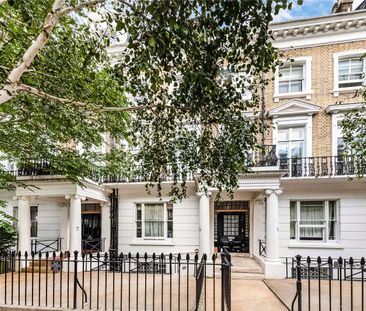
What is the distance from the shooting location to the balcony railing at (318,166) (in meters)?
13.2

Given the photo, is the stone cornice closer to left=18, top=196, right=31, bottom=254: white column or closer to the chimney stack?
the chimney stack

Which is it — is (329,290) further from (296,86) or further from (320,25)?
(320,25)

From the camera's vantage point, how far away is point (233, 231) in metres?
16.5

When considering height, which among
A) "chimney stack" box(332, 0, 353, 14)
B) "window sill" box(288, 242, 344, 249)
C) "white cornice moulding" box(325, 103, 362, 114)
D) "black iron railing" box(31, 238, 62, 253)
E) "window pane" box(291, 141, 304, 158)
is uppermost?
"chimney stack" box(332, 0, 353, 14)

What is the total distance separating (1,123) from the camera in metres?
8.07

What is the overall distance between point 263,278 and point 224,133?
819 centimetres

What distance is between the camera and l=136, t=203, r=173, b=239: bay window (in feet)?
50.4

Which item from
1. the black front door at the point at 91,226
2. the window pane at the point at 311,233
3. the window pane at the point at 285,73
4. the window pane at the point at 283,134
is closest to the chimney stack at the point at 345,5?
the window pane at the point at 285,73

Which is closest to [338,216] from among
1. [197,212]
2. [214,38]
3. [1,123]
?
[197,212]

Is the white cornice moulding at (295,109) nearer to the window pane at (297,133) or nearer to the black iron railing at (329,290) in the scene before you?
the window pane at (297,133)

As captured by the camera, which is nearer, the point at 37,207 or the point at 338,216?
the point at 338,216

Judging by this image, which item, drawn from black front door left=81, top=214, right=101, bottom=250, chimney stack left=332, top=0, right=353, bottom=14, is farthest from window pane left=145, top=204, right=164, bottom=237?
chimney stack left=332, top=0, right=353, bottom=14

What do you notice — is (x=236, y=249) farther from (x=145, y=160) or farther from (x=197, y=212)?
(x=145, y=160)

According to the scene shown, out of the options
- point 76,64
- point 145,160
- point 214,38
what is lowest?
point 145,160
